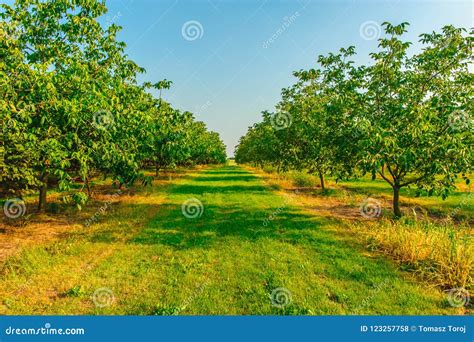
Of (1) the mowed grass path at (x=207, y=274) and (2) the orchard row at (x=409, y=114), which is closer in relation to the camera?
(1) the mowed grass path at (x=207, y=274)

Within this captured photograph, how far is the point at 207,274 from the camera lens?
721 cm

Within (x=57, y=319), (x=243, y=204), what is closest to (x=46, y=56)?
(x=57, y=319)

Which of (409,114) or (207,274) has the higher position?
(409,114)

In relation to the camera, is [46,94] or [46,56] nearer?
[46,94]

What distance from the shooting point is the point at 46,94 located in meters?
7.63

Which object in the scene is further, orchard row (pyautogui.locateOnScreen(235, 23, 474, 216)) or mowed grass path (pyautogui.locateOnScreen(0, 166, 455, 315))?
orchard row (pyautogui.locateOnScreen(235, 23, 474, 216))

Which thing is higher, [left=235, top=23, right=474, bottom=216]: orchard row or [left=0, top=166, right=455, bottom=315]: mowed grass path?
[left=235, top=23, right=474, bottom=216]: orchard row

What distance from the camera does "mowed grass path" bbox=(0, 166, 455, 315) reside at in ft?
18.7

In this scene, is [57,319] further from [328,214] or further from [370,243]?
[328,214]

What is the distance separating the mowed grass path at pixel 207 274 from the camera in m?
5.71

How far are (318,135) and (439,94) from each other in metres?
7.28

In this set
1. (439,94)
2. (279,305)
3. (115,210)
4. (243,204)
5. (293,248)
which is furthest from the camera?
(243,204)

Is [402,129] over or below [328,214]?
over

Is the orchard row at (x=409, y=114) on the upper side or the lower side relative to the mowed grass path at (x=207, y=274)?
upper
